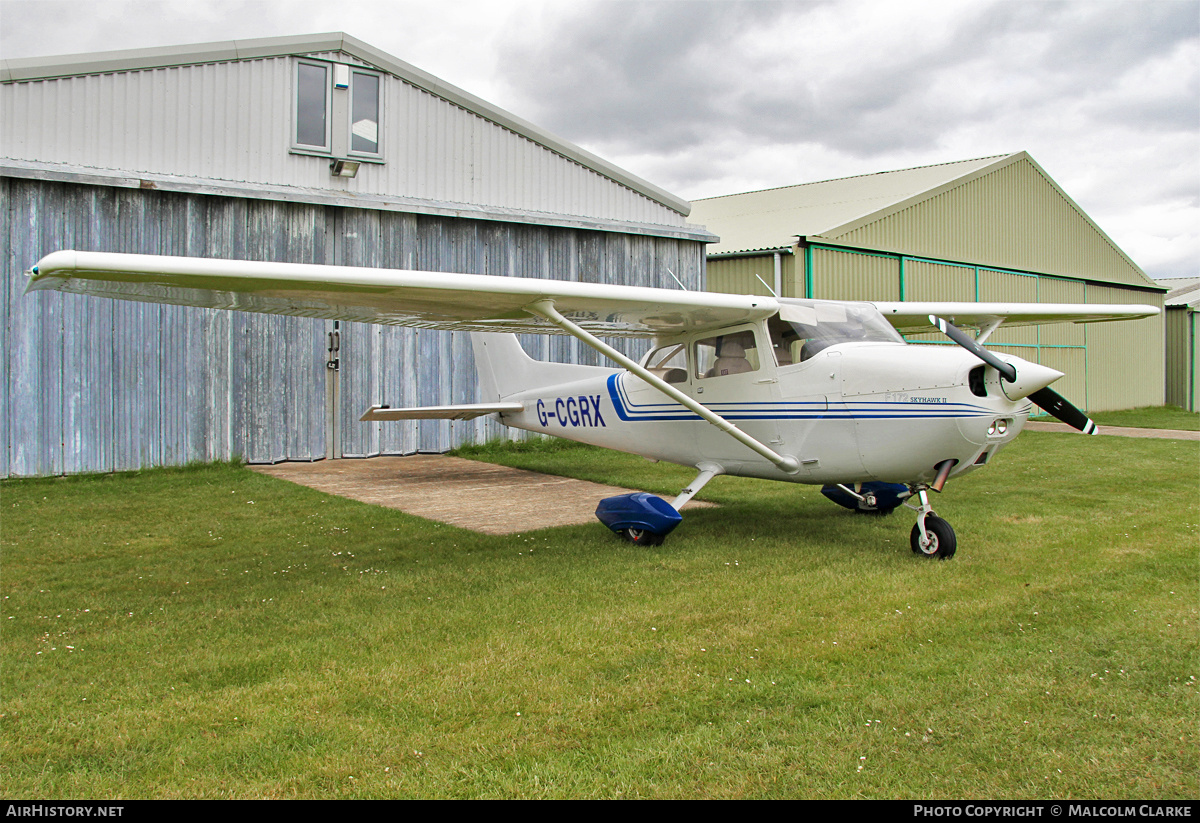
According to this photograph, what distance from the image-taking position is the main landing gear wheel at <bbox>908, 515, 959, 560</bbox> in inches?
248

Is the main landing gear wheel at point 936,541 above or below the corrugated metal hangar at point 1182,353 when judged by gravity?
below

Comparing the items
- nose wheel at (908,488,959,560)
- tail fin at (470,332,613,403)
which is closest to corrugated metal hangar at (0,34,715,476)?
tail fin at (470,332,613,403)

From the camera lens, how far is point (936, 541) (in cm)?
637

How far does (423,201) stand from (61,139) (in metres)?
4.97

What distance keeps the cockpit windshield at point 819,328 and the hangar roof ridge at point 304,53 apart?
8.51 metres

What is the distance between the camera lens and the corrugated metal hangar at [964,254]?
59.7 ft

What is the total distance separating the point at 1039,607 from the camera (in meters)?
5.04

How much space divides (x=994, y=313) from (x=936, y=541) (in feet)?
13.6

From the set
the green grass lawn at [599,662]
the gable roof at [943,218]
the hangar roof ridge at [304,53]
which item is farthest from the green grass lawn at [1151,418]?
the green grass lawn at [599,662]

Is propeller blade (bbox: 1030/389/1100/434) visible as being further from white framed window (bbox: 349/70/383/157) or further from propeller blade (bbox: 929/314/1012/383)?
white framed window (bbox: 349/70/383/157)

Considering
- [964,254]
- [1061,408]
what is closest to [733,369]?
[1061,408]

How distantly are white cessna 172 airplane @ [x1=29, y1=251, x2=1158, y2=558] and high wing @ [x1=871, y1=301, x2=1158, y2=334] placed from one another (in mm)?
137

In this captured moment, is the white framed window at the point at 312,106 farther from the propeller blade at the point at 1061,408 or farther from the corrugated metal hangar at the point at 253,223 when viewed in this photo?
the propeller blade at the point at 1061,408

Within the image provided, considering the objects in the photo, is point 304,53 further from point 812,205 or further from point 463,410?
point 812,205
